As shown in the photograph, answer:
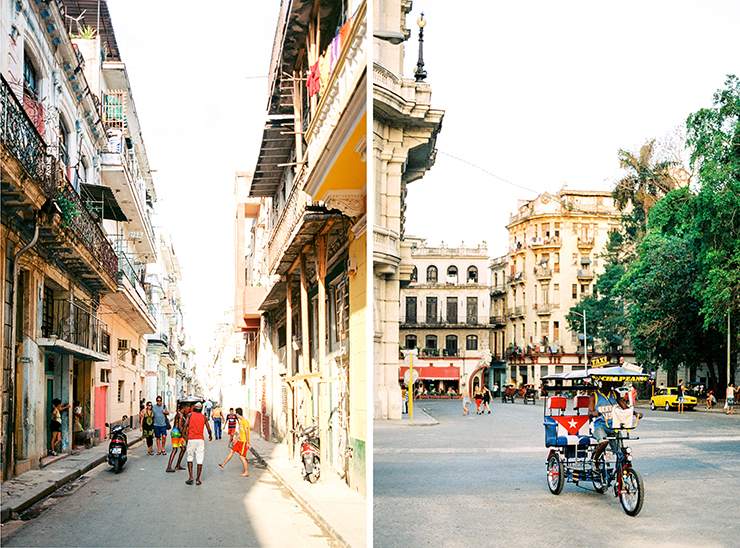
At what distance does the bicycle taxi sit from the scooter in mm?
3181

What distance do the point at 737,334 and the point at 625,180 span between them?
1470 cm

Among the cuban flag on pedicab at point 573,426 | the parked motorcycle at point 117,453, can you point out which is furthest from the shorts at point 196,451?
the cuban flag on pedicab at point 573,426

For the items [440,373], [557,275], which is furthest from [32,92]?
[557,275]

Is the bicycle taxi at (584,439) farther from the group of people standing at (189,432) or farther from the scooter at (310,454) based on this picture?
the group of people standing at (189,432)

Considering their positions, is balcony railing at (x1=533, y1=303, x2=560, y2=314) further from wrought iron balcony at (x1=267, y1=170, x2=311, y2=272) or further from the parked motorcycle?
the parked motorcycle

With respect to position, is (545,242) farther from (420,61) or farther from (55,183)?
(55,183)

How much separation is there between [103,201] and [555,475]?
264 inches

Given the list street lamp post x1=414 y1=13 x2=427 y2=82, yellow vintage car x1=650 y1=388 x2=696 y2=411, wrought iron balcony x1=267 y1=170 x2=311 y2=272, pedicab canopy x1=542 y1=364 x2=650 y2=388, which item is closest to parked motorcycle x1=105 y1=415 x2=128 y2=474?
wrought iron balcony x1=267 y1=170 x2=311 y2=272

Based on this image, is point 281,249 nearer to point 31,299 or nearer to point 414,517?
point 31,299

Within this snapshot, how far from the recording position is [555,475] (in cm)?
1035

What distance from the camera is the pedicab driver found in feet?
31.7

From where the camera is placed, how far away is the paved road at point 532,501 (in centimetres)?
791

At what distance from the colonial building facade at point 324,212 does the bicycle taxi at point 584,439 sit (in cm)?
265

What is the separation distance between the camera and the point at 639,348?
43.7m
